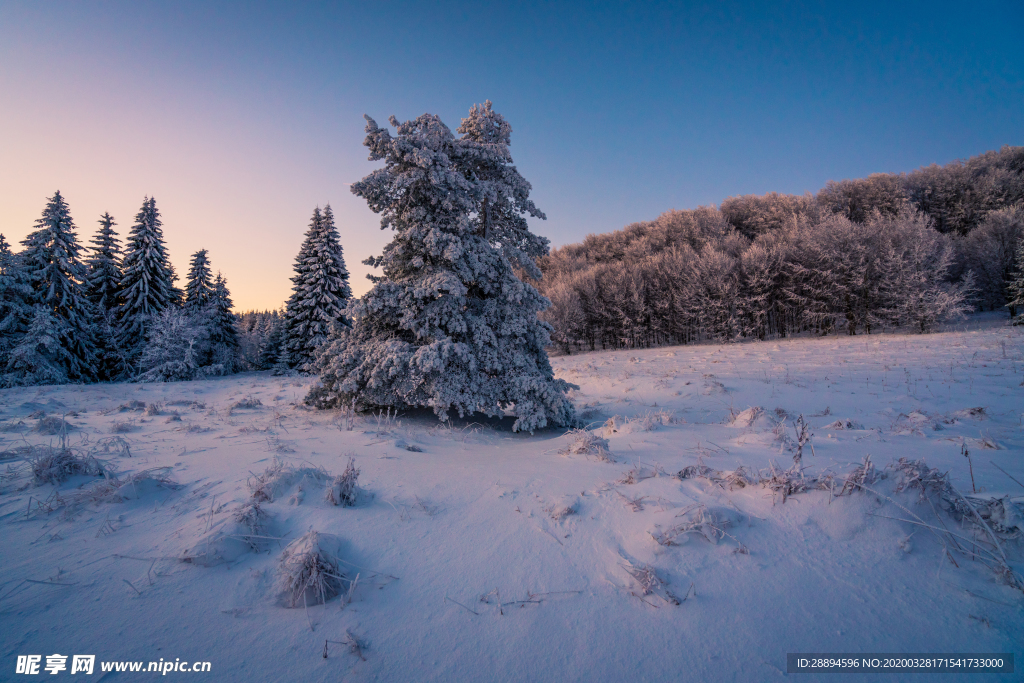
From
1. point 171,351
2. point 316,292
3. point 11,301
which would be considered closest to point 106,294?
point 11,301

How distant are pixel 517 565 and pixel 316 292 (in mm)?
27357

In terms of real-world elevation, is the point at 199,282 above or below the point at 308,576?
above

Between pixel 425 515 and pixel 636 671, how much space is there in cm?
190

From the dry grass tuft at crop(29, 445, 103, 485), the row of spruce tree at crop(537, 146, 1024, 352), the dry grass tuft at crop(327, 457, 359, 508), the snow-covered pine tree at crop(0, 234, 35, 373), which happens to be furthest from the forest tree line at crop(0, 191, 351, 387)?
the dry grass tuft at crop(327, 457, 359, 508)

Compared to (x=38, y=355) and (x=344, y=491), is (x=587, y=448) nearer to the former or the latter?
(x=344, y=491)

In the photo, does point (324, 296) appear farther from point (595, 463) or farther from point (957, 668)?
point (957, 668)

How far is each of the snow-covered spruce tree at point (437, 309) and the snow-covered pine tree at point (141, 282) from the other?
27.4m

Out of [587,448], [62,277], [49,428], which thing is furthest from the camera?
[62,277]

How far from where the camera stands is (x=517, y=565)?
2.68 meters

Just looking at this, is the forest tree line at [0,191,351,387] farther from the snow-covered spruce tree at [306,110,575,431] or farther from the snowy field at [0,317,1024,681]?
the snowy field at [0,317,1024,681]

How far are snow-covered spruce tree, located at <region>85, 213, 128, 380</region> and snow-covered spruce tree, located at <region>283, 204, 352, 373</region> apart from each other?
1087 cm

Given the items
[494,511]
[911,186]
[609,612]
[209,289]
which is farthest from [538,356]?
[911,186]

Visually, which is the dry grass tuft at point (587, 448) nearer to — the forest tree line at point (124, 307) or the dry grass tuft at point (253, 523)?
the dry grass tuft at point (253, 523)

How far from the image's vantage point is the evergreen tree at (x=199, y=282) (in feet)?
104
